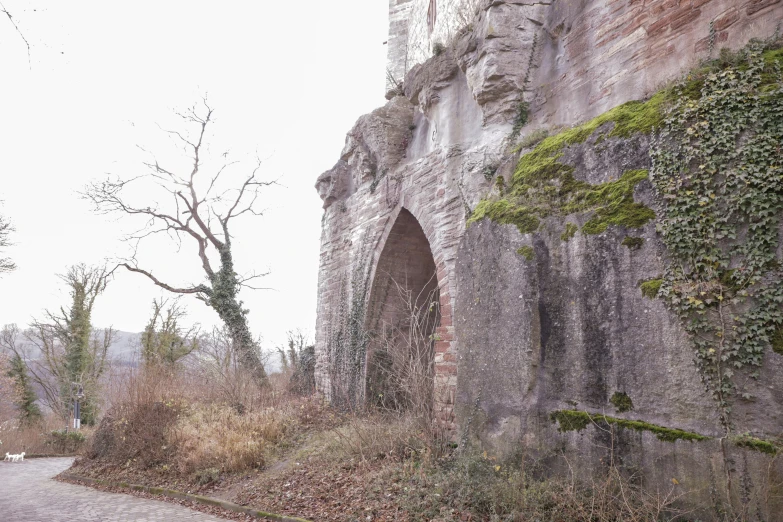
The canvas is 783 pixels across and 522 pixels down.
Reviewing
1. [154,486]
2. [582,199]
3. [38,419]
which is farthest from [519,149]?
[38,419]

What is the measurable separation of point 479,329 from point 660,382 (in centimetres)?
172

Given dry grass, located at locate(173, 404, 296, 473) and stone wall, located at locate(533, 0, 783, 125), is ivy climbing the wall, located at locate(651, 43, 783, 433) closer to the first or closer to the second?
stone wall, located at locate(533, 0, 783, 125)

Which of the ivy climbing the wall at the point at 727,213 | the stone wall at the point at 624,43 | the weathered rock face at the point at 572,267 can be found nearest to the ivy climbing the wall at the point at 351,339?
the weathered rock face at the point at 572,267

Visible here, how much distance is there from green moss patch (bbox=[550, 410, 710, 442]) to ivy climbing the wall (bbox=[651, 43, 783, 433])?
30 cm

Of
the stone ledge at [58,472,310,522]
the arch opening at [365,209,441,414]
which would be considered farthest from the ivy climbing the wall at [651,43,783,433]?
the arch opening at [365,209,441,414]

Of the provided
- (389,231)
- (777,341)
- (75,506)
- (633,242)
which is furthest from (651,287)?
(75,506)

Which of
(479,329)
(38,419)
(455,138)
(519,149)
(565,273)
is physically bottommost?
(38,419)

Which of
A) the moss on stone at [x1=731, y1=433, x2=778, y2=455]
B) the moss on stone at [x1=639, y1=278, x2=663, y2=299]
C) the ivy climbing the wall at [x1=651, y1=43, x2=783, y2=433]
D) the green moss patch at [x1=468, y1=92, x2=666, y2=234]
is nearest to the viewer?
the moss on stone at [x1=731, y1=433, x2=778, y2=455]

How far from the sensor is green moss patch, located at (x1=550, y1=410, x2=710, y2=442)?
3.97 metres

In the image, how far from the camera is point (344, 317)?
35.7ft

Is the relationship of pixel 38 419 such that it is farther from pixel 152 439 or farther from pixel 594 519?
pixel 594 519

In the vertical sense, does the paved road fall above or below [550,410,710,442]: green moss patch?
below

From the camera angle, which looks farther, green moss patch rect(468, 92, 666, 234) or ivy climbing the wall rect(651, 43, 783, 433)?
green moss patch rect(468, 92, 666, 234)

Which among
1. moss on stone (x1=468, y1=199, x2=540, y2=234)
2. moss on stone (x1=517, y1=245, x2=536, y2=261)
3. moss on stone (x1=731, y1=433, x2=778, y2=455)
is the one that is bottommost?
moss on stone (x1=731, y1=433, x2=778, y2=455)
